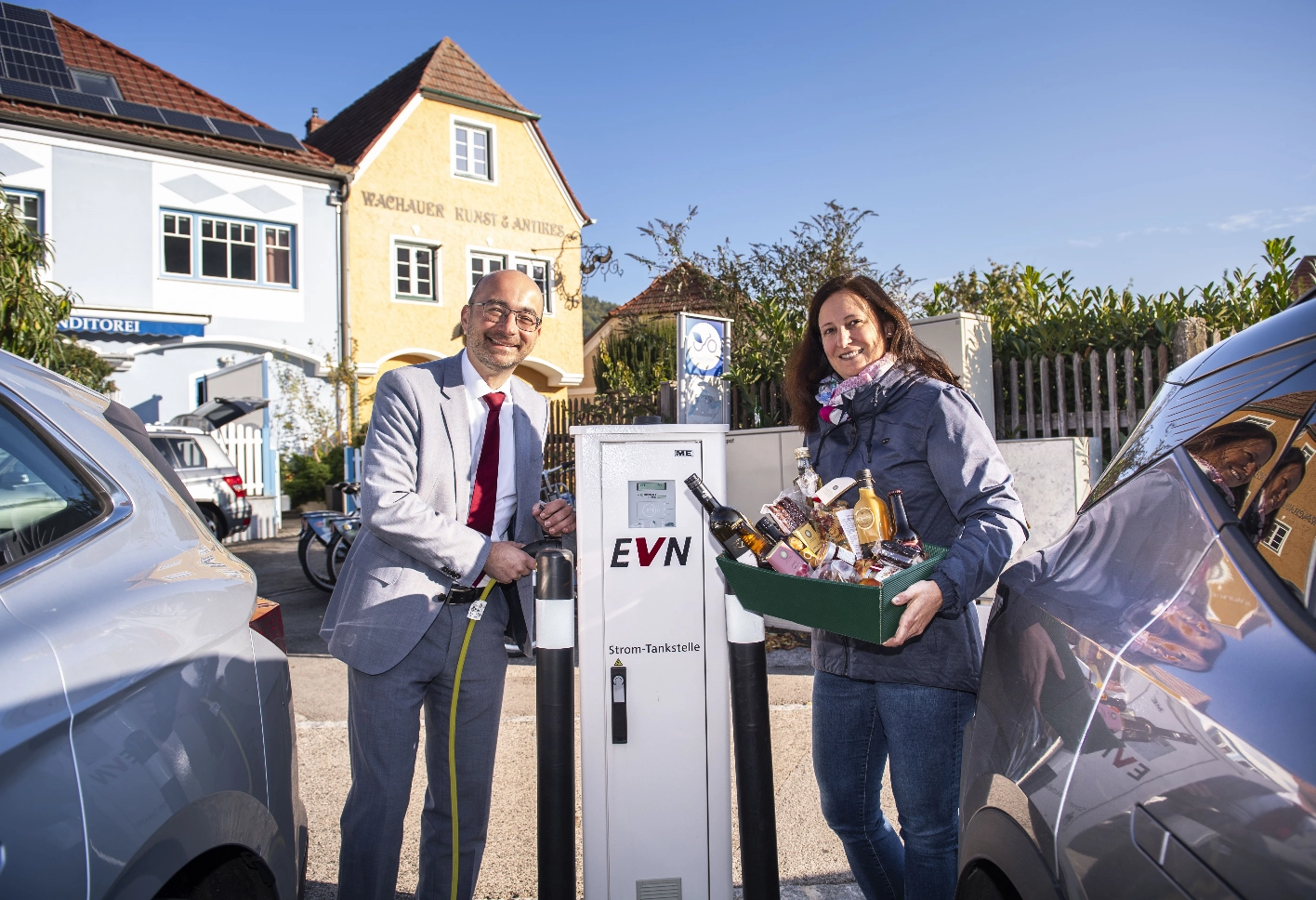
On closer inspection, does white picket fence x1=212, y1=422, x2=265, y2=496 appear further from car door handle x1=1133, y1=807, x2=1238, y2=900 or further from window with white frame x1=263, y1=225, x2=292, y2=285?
car door handle x1=1133, y1=807, x2=1238, y2=900

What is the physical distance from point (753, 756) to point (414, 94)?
63.3 feet

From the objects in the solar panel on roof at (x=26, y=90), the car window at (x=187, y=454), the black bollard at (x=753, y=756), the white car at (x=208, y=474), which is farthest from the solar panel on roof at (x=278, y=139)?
the black bollard at (x=753, y=756)

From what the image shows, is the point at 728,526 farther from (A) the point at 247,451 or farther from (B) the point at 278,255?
(B) the point at 278,255

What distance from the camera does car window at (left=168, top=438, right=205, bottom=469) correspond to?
1190 centimetres

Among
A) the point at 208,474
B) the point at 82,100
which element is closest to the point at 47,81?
the point at 82,100

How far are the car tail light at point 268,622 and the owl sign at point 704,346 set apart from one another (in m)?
4.57

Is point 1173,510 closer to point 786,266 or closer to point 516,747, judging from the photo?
point 516,747

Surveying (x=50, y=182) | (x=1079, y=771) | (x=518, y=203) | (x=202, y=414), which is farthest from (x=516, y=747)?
(x=518, y=203)

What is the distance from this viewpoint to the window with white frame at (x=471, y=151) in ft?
65.1

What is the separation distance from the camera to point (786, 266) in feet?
30.7

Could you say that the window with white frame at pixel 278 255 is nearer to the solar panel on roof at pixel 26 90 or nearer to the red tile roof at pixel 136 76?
the red tile roof at pixel 136 76

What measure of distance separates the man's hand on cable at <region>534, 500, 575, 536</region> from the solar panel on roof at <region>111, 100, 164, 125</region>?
16706 mm

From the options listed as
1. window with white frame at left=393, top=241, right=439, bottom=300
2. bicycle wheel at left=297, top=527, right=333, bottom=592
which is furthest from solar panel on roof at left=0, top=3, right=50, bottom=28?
bicycle wheel at left=297, top=527, right=333, bottom=592

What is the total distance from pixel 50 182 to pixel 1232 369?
17.8 m
